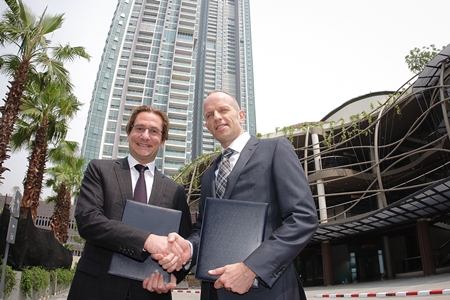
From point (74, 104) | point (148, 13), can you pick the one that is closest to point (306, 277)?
point (74, 104)

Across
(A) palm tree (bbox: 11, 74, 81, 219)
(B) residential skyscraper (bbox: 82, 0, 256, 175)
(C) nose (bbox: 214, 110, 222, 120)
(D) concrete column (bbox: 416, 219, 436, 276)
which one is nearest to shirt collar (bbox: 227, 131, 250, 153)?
(C) nose (bbox: 214, 110, 222, 120)

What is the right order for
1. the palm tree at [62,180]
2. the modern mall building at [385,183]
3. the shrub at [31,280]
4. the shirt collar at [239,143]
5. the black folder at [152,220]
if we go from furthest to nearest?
the modern mall building at [385,183], the palm tree at [62,180], the shrub at [31,280], the shirt collar at [239,143], the black folder at [152,220]

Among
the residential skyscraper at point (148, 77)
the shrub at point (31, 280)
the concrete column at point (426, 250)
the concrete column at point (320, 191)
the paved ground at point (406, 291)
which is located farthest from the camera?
the residential skyscraper at point (148, 77)

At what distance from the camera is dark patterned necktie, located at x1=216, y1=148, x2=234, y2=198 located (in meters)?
2.01

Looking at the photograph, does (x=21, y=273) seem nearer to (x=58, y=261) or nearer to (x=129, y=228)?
(x=58, y=261)

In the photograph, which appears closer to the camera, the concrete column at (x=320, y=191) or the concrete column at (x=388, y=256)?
the concrete column at (x=320, y=191)

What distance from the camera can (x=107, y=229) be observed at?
6.21 ft

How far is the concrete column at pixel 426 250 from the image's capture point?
19.1 metres

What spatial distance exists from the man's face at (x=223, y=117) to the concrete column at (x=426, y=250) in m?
21.6

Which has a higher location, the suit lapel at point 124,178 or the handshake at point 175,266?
the suit lapel at point 124,178

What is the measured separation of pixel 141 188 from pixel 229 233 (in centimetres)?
92

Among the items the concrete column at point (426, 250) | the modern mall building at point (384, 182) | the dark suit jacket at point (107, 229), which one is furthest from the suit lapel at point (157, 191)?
the concrete column at point (426, 250)

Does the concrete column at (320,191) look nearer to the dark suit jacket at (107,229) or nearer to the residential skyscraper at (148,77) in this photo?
the dark suit jacket at (107,229)

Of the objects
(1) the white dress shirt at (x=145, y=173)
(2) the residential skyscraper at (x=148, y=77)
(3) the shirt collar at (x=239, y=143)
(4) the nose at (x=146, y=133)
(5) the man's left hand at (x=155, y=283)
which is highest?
(2) the residential skyscraper at (x=148, y=77)
